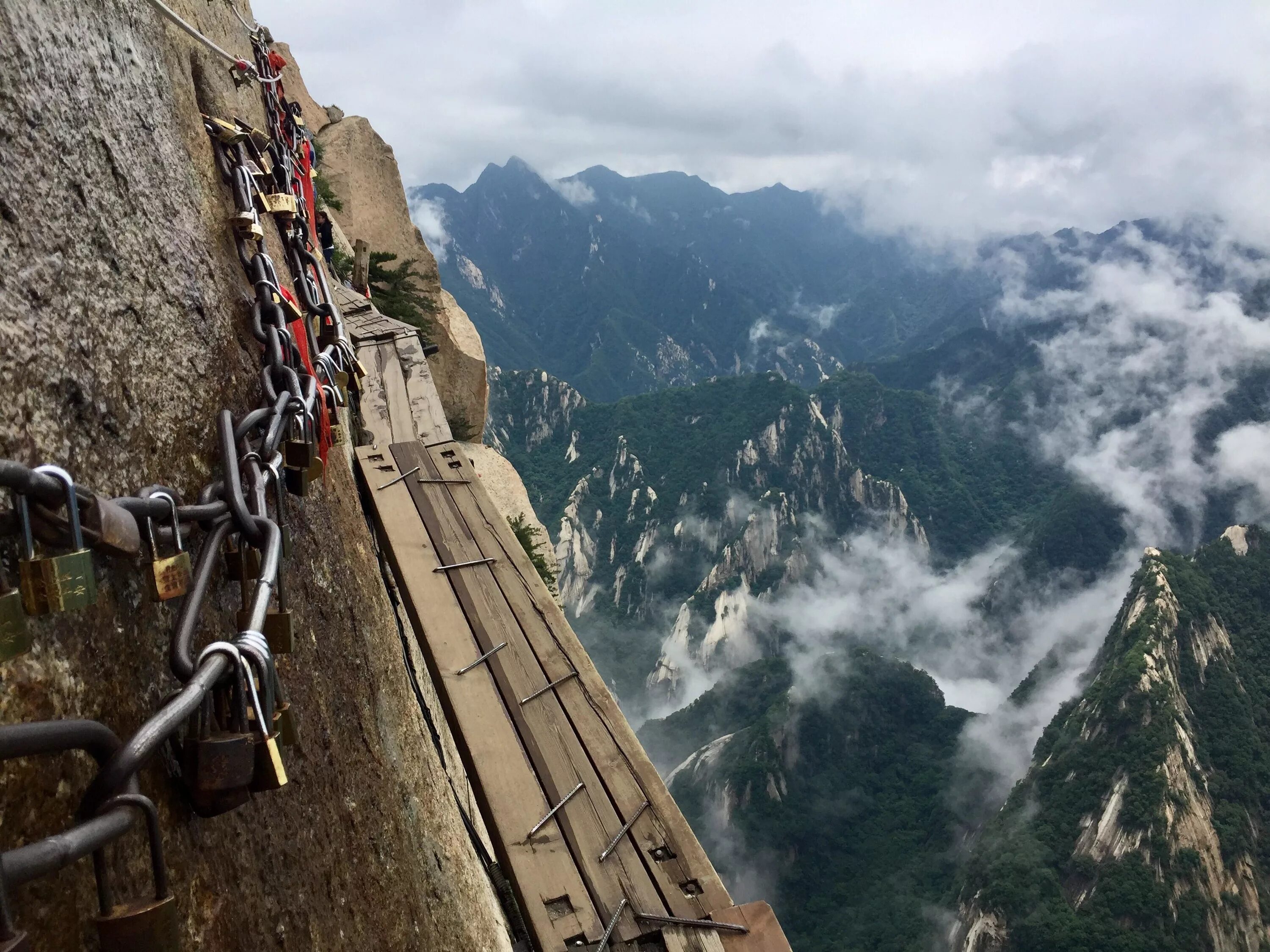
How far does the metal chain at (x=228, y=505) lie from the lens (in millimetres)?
1209

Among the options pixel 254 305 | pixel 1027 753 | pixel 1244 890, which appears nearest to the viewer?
pixel 254 305

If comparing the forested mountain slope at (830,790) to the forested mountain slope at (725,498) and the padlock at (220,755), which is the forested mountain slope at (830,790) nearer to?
the forested mountain slope at (725,498)

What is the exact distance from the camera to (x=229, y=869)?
1874 millimetres

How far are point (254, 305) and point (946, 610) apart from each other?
171 m

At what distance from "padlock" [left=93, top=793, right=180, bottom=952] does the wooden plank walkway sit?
78.2 inches

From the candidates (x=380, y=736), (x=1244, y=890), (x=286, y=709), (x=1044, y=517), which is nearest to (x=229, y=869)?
(x=286, y=709)

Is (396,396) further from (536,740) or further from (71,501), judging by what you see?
(71,501)

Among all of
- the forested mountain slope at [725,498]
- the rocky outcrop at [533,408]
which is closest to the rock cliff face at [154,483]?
the forested mountain slope at [725,498]

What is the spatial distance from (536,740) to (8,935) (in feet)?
9.08

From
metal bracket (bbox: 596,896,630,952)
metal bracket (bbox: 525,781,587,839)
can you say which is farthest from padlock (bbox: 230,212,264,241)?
metal bracket (bbox: 596,896,630,952)

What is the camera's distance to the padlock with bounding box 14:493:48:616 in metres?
1.23

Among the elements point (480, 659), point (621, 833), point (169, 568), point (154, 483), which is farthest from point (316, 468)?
point (621, 833)

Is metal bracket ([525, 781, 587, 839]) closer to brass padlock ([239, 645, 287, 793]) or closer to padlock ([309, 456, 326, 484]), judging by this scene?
padlock ([309, 456, 326, 484])

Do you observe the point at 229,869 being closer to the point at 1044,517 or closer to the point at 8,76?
the point at 8,76
